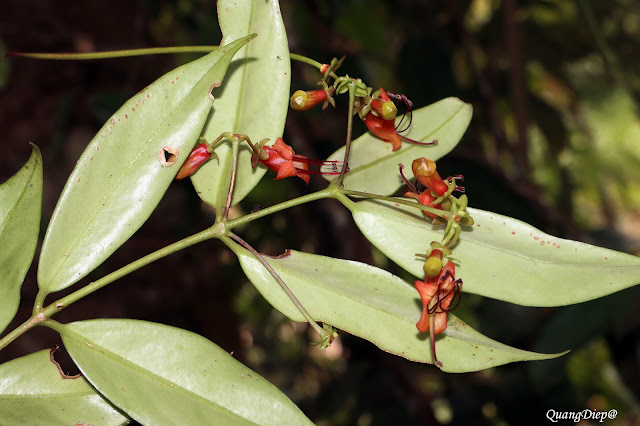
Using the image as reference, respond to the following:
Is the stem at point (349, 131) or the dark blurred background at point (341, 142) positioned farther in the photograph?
the dark blurred background at point (341, 142)

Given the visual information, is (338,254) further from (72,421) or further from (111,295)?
(72,421)

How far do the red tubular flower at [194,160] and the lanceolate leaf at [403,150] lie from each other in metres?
0.13

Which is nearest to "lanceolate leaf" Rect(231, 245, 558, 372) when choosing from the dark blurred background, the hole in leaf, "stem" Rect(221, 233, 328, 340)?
"stem" Rect(221, 233, 328, 340)

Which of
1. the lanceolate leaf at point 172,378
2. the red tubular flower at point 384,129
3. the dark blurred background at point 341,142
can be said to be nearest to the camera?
the lanceolate leaf at point 172,378

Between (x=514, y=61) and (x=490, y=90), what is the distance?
0.71ft

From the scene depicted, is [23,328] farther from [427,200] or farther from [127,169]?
[427,200]

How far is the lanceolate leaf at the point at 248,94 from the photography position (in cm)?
58

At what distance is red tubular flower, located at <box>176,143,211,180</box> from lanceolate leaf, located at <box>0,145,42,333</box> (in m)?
0.12

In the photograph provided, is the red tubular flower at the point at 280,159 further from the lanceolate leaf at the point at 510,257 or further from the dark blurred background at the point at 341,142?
the dark blurred background at the point at 341,142

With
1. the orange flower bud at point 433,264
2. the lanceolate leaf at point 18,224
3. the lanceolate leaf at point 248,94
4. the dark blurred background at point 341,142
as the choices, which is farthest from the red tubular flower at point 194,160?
the dark blurred background at point 341,142

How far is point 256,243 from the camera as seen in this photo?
197cm

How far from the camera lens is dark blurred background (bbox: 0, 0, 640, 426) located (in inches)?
55.2

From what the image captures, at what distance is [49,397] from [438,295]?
0.35 m

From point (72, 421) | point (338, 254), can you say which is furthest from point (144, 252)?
point (72, 421)
